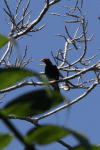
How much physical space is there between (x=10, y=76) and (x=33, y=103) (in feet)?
0.12

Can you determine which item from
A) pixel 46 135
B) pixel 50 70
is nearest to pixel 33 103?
pixel 46 135

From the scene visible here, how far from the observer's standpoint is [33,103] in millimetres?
200

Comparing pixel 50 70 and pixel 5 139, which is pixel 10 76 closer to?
pixel 5 139

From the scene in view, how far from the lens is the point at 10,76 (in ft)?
0.60

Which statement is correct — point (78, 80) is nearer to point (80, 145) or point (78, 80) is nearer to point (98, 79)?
point (98, 79)

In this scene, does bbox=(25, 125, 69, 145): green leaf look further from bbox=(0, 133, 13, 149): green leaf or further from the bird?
the bird

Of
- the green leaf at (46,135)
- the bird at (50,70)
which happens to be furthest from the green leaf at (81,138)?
the bird at (50,70)

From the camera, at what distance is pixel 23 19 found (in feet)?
10.8

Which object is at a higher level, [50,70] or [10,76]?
[10,76]

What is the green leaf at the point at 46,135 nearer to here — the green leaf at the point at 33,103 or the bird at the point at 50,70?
the green leaf at the point at 33,103

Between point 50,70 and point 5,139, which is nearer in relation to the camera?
point 5,139

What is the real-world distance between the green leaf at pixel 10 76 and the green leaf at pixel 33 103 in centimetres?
2

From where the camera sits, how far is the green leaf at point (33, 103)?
19 centimetres

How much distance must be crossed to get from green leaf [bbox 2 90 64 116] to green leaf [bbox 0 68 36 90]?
20 mm
